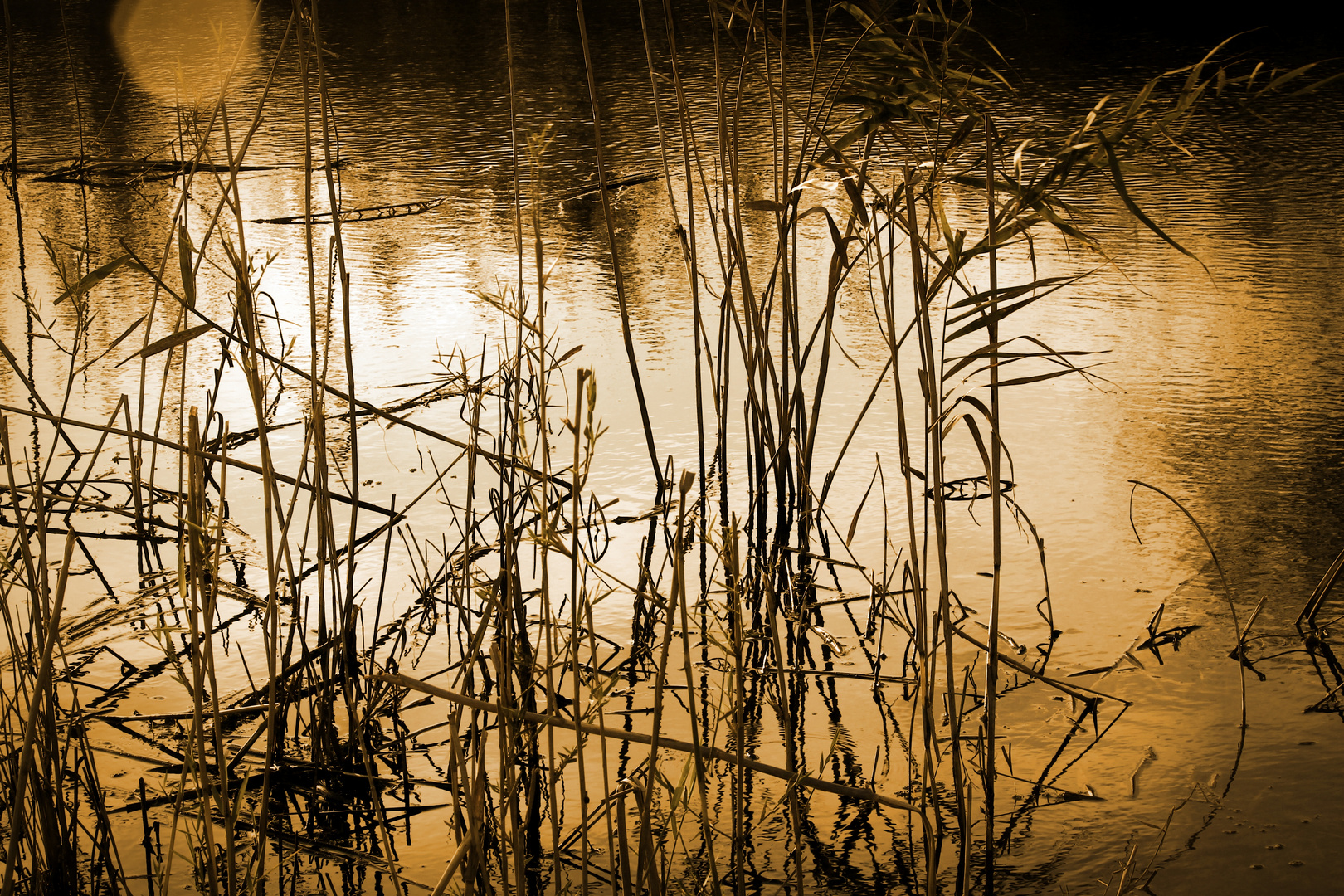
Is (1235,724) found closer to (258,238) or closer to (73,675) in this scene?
(73,675)

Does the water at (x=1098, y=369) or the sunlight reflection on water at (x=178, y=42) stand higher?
the sunlight reflection on water at (x=178, y=42)

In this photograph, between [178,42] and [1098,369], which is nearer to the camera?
[1098,369]

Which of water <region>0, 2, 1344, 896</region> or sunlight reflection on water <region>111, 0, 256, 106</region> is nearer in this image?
water <region>0, 2, 1344, 896</region>

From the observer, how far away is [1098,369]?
2.12 m

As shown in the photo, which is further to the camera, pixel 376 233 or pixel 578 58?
pixel 578 58

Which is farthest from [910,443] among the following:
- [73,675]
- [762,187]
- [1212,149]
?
[1212,149]

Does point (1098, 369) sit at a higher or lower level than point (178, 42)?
lower

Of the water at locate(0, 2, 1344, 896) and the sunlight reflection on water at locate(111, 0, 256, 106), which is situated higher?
the sunlight reflection on water at locate(111, 0, 256, 106)

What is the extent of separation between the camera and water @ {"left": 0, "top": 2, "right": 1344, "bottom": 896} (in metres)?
1.15

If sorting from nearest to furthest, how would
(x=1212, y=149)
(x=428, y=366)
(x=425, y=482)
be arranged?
(x=425, y=482) → (x=428, y=366) → (x=1212, y=149)

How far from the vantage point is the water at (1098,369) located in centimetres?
115

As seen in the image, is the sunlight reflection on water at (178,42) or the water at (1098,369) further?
the sunlight reflection on water at (178,42)

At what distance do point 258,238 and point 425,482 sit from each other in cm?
143

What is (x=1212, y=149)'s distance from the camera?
3527mm
